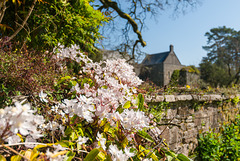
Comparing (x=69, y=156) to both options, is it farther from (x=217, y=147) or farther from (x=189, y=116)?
(x=217, y=147)

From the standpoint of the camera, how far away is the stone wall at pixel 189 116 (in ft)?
11.0

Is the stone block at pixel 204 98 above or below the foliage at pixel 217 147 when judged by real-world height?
above

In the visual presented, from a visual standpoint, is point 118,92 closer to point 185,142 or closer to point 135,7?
point 185,142

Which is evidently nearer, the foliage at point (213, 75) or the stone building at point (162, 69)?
the stone building at point (162, 69)

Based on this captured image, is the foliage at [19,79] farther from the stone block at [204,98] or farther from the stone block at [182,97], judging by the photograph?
the stone block at [204,98]

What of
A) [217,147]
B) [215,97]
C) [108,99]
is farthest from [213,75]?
[108,99]

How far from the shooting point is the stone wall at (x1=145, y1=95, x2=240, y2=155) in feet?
11.0

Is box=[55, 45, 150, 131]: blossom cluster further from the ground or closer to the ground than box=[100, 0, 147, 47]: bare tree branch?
closer to the ground

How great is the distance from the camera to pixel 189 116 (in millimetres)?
4160

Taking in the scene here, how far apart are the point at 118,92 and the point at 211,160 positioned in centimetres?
375

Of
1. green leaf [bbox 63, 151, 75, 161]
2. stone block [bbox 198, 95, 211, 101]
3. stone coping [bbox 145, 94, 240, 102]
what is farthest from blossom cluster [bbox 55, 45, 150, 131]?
stone block [bbox 198, 95, 211, 101]

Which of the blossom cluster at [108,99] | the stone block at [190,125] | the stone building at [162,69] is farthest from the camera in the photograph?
the stone building at [162,69]

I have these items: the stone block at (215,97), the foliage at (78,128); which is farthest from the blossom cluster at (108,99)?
the stone block at (215,97)

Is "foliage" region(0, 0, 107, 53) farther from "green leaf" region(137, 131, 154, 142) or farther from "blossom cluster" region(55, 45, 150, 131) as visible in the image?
"green leaf" region(137, 131, 154, 142)
